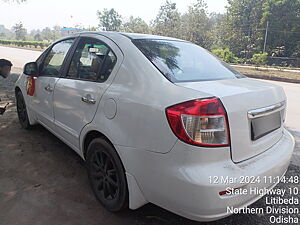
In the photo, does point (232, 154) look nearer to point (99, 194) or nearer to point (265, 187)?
point (265, 187)

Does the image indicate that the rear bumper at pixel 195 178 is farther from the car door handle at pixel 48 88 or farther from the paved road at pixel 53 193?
the car door handle at pixel 48 88

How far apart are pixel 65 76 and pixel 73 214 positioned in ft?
4.80

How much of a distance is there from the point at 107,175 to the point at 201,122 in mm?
1078

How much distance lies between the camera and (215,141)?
1.56m

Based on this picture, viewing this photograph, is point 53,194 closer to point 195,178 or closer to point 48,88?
point 48,88

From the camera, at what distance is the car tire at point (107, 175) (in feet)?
6.51

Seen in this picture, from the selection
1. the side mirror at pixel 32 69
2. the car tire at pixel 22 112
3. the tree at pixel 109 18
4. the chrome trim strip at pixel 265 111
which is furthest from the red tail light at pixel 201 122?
the tree at pixel 109 18

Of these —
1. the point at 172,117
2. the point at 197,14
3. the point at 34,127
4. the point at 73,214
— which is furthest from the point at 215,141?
the point at 197,14

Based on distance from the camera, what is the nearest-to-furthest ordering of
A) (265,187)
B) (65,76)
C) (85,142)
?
(265,187) → (85,142) → (65,76)

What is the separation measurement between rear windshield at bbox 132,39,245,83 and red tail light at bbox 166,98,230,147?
363 millimetres

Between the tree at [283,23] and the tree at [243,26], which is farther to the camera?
the tree at [243,26]

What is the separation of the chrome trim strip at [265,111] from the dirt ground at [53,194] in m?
0.99

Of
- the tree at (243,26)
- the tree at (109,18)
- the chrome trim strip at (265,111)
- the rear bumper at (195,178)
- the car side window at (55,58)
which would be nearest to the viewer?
the rear bumper at (195,178)

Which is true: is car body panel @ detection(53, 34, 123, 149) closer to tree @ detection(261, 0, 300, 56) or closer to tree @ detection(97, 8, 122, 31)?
tree @ detection(261, 0, 300, 56)
